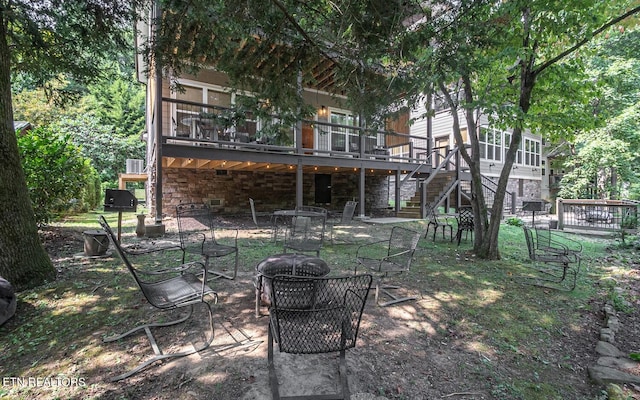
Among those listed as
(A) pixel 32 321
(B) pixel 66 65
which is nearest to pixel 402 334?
(A) pixel 32 321

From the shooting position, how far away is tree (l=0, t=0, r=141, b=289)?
374 cm

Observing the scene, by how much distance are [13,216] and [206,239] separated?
10.6ft

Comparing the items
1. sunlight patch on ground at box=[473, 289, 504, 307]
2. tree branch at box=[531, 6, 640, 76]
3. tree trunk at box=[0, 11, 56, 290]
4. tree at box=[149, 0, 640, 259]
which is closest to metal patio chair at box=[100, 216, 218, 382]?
tree trunk at box=[0, 11, 56, 290]

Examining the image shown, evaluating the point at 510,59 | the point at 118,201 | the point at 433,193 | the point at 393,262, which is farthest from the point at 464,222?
the point at 118,201

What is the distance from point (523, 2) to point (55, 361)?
6.52 metres

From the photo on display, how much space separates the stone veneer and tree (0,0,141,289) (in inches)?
202

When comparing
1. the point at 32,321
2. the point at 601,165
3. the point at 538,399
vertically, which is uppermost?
the point at 601,165

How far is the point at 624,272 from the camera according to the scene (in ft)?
18.5

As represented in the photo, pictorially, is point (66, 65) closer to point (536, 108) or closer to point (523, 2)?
point (523, 2)

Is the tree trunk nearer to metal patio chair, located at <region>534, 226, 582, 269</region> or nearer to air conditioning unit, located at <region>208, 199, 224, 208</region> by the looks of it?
air conditioning unit, located at <region>208, 199, 224, 208</region>

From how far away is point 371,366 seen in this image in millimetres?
2445

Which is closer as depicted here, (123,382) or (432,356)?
(123,382)

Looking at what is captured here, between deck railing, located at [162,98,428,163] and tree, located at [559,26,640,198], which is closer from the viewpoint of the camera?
deck railing, located at [162,98,428,163]

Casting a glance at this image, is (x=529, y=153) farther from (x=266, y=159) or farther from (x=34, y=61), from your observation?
(x=34, y=61)
